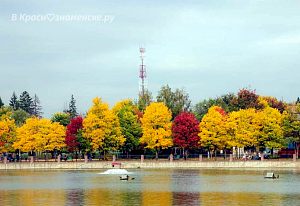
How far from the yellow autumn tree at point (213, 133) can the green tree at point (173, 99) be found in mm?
27430

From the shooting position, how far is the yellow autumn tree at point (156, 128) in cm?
10412

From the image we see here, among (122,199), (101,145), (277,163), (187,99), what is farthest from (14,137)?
(122,199)

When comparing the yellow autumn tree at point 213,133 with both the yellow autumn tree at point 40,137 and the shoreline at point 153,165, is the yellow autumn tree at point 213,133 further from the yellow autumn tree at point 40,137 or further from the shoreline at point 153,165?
the yellow autumn tree at point 40,137

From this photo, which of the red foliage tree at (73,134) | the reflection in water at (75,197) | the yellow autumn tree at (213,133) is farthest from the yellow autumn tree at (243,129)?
the reflection in water at (75,197)

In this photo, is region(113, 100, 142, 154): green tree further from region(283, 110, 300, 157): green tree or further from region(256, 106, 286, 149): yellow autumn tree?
region(283, 110, 300, 157): green tree

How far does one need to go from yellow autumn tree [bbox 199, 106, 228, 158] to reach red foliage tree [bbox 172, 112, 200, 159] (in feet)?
4.42

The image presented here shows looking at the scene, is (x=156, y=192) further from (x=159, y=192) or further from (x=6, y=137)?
(x=6, y=137)

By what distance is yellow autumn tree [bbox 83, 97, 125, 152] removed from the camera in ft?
339

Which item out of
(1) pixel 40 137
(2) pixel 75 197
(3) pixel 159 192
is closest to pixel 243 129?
(1) pixel 40 137

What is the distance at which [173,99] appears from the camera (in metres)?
132

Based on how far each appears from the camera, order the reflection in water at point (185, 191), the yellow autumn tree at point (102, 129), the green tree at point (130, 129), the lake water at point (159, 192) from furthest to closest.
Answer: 1. the green tree at point (130, 129)
2. the yellow autumn tree at point (102, 129)
3. the reflection in water at point (185, 191)
4. the lake water at point (159, 192)

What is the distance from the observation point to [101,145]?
104 meters

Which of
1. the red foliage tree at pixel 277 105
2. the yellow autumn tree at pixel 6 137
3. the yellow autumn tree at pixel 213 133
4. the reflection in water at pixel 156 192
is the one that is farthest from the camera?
the red foliage tree at pixel 277 105

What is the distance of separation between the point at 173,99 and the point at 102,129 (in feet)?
103
